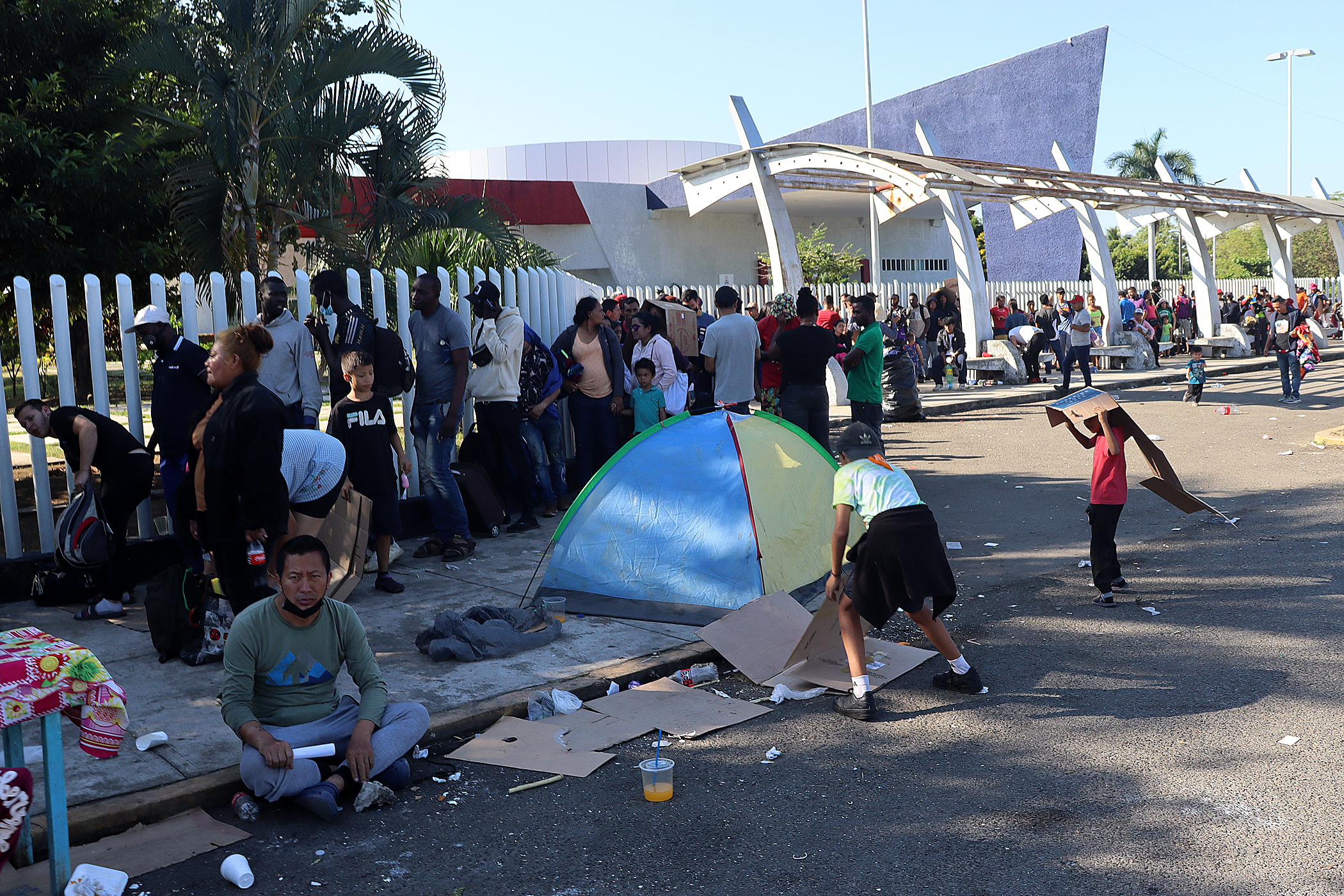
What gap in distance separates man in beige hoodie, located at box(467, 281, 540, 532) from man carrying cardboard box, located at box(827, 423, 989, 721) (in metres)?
4.04

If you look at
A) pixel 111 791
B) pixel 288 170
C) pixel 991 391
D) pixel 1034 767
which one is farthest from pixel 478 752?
pixel 991 391

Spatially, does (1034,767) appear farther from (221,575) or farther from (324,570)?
(221,575)

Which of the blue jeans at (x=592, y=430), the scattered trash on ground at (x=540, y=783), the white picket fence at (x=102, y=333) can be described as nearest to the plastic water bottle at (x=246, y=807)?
the scattered trash on ground at (x=540, y=783)

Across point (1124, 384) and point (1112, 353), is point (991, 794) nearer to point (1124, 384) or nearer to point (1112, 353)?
point (1124, 384)

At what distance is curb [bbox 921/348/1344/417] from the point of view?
17750 millimetres

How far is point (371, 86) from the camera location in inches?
474

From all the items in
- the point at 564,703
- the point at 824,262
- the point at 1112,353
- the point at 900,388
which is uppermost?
the point at 824,262

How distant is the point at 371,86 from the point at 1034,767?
34.8 feet

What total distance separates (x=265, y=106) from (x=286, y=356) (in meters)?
5.45

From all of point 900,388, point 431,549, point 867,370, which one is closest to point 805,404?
point 867,370

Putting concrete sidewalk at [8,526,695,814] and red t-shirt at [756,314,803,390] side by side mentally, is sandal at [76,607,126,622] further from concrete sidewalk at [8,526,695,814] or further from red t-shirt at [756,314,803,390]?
red t-shirt at [756,314,803,390]

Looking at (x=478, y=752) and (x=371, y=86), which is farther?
(x=371, y=86)

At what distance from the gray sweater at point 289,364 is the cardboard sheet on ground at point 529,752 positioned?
3372mm

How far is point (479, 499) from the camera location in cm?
854
